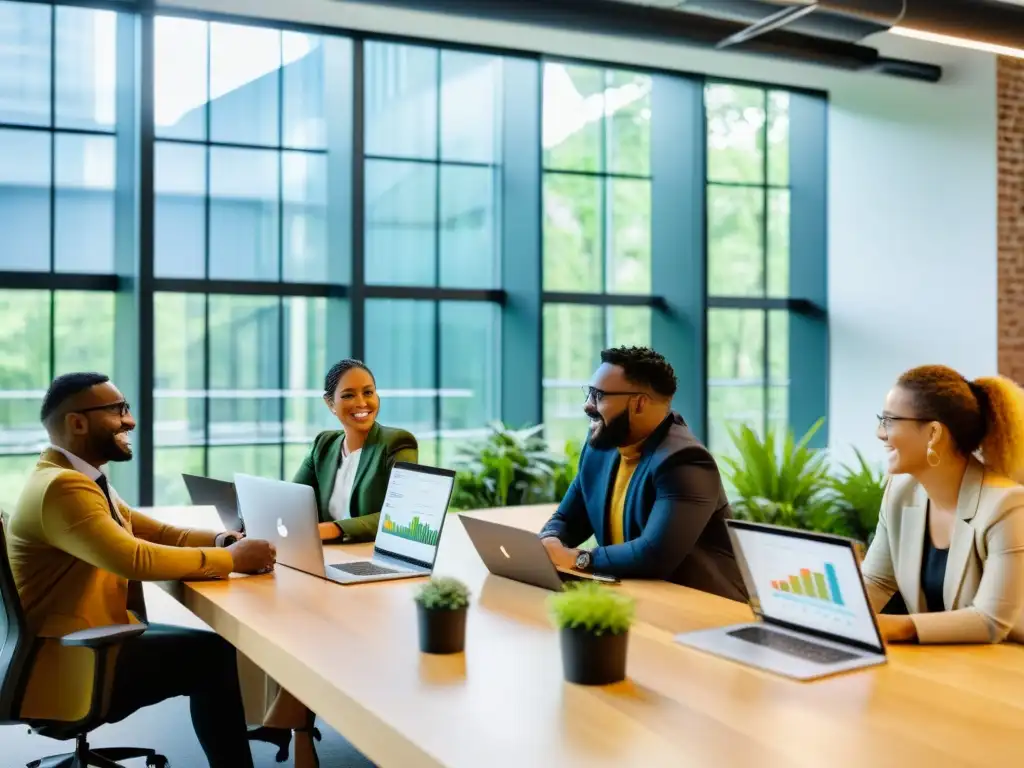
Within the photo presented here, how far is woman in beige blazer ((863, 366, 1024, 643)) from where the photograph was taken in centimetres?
237

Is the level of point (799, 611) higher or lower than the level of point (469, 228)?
lower

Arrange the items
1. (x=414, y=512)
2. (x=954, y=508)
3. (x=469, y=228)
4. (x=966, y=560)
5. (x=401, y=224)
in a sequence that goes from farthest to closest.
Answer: (x=469, y=228)
(x=401, y=224)
(x=414, y=512)
(x=954, y=508)
(x=966, y=560)

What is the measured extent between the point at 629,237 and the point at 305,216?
2695mm

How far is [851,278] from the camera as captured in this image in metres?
9.48

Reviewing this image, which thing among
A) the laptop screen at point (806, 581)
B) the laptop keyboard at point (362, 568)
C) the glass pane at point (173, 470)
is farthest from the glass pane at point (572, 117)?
the laptop screen at point (806, 581)

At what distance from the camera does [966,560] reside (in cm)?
249

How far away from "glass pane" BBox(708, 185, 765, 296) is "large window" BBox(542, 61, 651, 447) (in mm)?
565

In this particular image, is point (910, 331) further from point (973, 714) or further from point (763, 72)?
point (973, 714)

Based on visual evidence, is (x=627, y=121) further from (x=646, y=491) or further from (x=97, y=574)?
(x=97, y=574)

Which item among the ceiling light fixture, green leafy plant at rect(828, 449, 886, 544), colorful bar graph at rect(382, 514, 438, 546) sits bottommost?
green leafy plant at rect(828, 449, 886, 544)

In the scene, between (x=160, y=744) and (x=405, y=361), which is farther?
(x=405, y=361)

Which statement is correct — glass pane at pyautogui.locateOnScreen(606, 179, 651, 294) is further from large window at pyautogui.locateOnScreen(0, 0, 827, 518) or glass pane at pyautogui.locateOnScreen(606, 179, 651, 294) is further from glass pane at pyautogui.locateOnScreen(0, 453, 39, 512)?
glass pane at pyautogui.locateOnScreen(0, 453, 39, 512)

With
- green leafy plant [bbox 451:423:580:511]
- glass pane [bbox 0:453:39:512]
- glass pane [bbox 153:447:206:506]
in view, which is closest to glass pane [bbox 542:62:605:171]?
green leafy plant [bbox 451:423:580:511]

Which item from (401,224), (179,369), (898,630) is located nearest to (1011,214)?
(401,224)
